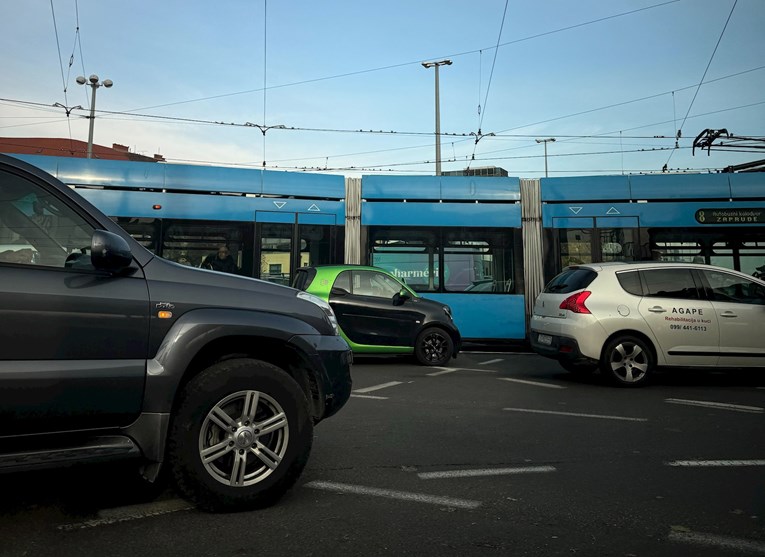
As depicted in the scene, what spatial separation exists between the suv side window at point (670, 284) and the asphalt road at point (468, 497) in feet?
7.36

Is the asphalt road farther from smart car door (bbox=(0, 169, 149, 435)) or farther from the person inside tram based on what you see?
the person inside tram

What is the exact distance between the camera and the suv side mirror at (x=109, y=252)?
2.81 m

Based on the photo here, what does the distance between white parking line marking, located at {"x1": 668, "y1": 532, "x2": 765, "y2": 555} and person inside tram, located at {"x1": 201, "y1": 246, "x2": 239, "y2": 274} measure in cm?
959

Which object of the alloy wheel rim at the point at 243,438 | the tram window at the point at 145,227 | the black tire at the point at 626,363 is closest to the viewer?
the alloy wheel rim at the point at 243,438

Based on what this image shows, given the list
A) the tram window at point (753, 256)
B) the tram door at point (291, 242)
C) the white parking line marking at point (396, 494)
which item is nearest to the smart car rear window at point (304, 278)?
the tram door at point (291, 242)

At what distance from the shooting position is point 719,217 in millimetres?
11867

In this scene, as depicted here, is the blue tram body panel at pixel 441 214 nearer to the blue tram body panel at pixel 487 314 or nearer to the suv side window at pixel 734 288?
the blue tram body panel at pixel 487 314

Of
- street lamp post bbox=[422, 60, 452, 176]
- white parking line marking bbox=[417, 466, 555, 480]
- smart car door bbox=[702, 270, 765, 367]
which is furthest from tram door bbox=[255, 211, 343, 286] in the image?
street lamp post bbox=[422, 60, 452, 176]

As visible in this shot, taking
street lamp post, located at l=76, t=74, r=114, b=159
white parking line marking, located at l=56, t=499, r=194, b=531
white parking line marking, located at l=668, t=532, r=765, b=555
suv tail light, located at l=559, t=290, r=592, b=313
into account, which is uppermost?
street lamp post, located at l=76, t=74, r=114, b=159

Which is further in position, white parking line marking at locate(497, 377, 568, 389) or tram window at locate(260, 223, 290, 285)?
tram window at locate(260, 223, 290, 285)

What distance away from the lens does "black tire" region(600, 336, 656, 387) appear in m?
8.04

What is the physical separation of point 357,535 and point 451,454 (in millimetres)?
1750

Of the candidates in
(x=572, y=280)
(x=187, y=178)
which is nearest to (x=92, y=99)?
(x=187, y=178)

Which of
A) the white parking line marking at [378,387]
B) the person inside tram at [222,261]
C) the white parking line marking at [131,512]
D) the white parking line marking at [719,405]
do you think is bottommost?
the white parking line marking at [131,512]
